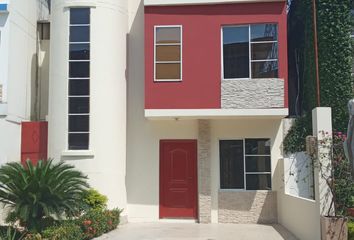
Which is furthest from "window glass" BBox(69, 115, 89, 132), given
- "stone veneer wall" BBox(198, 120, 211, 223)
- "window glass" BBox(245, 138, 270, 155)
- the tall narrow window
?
"window glass" BBox(245, 138, 270, 155)

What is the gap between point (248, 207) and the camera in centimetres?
1548

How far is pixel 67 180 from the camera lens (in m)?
11.8

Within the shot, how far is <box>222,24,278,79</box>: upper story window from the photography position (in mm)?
14883

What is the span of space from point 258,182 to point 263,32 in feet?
15.7

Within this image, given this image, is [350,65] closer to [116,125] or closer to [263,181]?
[263,181]

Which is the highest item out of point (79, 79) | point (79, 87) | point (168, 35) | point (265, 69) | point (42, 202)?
point (168, 35)

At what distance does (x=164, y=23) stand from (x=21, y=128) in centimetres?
576

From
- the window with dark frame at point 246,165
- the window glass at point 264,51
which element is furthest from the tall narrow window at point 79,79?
the window glass at point 264,51

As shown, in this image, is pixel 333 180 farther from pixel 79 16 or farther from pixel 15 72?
pixel 15 72

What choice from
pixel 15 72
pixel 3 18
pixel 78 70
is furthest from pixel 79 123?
pixel 3 18

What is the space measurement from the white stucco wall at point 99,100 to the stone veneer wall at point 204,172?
2.47m

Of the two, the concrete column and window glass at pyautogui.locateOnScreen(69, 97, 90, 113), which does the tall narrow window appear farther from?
the concrete column

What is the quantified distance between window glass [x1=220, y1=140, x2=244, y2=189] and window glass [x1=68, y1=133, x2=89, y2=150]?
4.41 metres

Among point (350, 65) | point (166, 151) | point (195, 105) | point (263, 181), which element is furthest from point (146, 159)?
point (350, 65)
